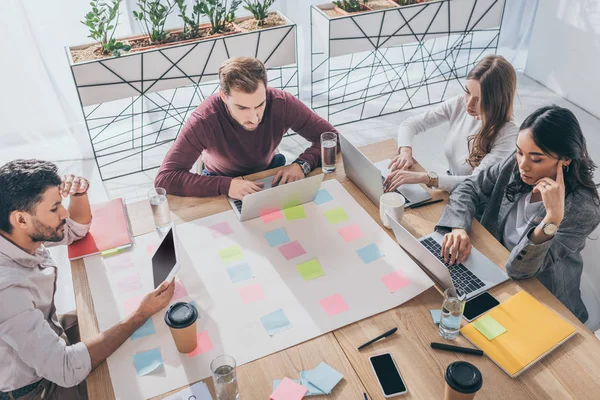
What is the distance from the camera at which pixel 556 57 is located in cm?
401

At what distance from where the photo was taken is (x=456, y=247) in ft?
5.30

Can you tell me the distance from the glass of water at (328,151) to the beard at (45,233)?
0.94 m

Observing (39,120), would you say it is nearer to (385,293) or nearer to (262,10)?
(262,10)

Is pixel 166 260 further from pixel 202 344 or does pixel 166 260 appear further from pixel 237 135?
pixel 237 135

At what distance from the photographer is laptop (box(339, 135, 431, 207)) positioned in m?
1.77

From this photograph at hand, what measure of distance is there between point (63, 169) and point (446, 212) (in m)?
2.58

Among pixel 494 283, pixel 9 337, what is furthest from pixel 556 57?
pixel 9 337

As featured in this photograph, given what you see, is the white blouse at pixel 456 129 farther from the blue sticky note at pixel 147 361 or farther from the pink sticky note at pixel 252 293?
the blue sticky note at pixel 147 361

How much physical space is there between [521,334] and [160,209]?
1.13m

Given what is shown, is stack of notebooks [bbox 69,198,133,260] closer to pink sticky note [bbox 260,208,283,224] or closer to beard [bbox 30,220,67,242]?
beard [bbox 30,220,67,242]

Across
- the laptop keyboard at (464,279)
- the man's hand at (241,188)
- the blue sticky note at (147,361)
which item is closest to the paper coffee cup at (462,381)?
the laptop keyboard at (464,279)

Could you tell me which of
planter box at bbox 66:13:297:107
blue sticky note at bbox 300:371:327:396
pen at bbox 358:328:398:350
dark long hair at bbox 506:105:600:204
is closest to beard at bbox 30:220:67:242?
blue sticky note at bbox 300:371:327:396

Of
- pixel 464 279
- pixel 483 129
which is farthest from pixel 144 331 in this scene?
pixel 483 129

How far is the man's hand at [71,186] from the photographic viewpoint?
1.71 meters
